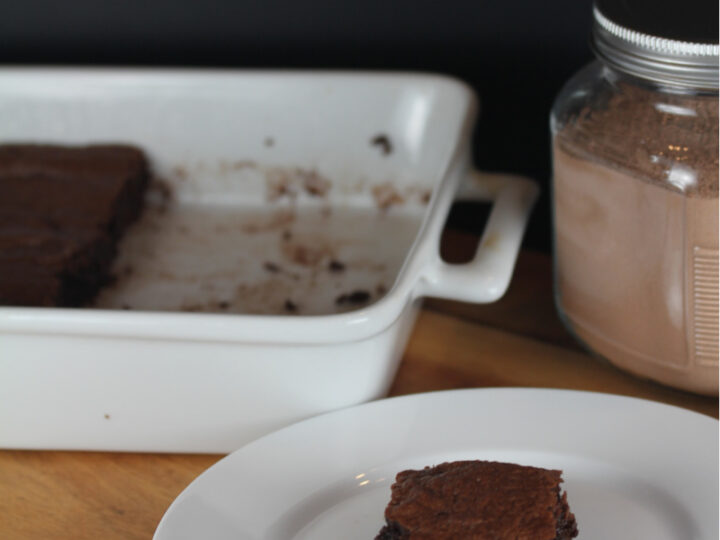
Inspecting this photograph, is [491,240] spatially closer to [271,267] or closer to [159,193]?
[271,267]

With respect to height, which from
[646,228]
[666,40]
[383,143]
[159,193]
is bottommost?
[159,193]

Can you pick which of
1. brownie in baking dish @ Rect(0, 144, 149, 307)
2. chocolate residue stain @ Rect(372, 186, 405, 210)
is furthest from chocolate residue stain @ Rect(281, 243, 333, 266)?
brownie in baking dish @ Rect(0, 144, 149, 307)

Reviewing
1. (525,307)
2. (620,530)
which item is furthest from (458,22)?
(620,530)

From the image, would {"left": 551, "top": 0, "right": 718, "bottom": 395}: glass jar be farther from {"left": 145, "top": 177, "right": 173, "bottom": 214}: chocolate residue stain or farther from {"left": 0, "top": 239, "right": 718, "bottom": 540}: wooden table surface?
{"left": 145, "top": 177, "right": 173, "bottom": 214}: chocolate residue stain

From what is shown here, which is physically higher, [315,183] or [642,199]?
[642,199]

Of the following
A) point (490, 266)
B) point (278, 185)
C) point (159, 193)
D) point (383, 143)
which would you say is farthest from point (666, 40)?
point (159, 193)

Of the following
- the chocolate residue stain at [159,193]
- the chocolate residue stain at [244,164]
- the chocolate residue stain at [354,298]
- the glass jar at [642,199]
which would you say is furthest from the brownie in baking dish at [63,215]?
the glass jar at [642,199]

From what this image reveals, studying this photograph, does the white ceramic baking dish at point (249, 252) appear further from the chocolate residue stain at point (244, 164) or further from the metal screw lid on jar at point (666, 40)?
the metal screw lid on jar at point (666, 40)
